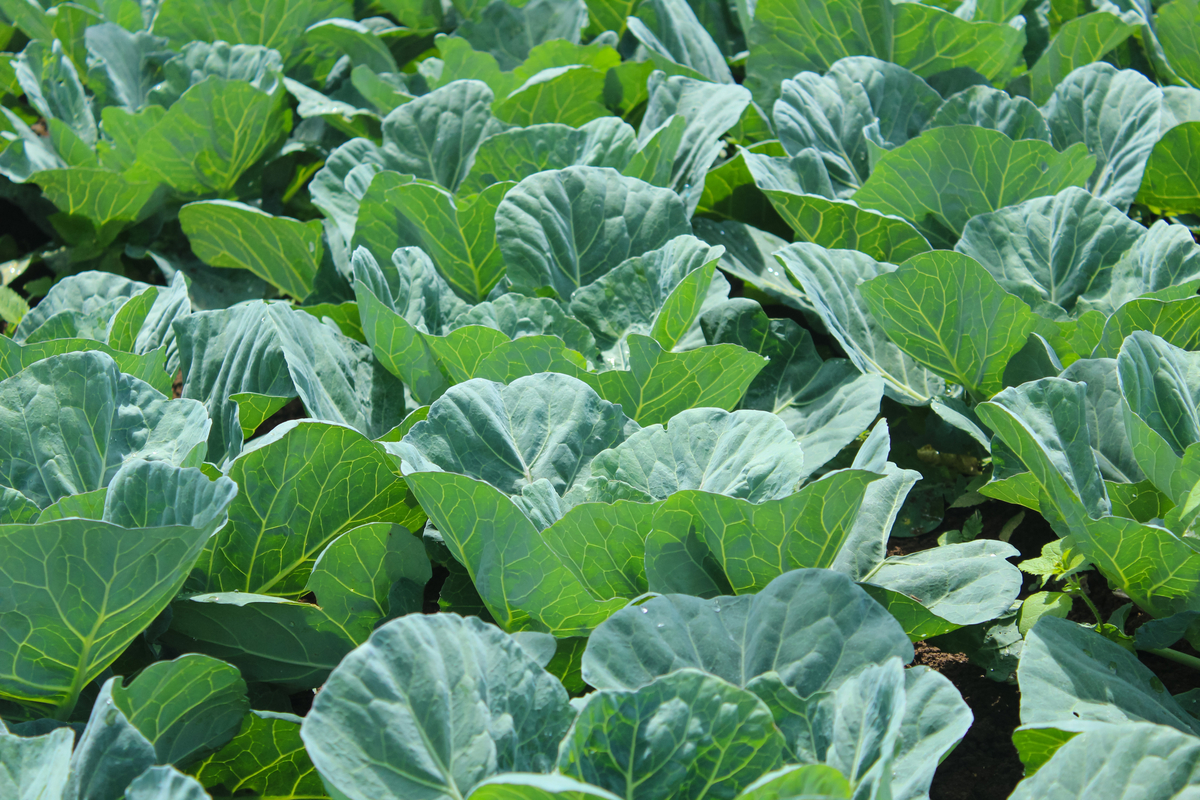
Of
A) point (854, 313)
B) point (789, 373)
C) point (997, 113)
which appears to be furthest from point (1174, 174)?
point (789, 373)

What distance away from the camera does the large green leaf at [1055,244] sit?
5.82 feet

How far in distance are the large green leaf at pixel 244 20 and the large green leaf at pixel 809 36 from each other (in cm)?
141

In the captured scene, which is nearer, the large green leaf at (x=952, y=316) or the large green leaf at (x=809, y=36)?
the large green leaf at (x=952, y=316)

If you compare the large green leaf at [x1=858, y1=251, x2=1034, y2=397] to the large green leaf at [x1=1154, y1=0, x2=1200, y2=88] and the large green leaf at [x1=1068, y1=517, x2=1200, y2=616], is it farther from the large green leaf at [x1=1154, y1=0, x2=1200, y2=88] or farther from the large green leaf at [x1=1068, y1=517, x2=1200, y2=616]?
the large green leaf at [x1=1154, y1=0, x2=1200, y2=88]

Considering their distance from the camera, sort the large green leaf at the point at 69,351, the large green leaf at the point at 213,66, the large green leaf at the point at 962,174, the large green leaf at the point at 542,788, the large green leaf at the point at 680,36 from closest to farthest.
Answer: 1. the large green leaf at the point at 542,788
2. the large green leaf at the point at 69,351
3. the large green leaf at the point at 962,174
4. the large green leaf at the point at 680,36
5. the large green leaf at the point at 213,66

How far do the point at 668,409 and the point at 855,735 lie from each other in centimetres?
68

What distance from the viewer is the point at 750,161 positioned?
6.54 feet

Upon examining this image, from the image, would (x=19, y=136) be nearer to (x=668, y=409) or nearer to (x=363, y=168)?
(x=363, y=168)

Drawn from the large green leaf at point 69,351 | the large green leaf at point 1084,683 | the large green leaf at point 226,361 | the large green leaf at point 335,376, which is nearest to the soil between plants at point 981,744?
the large green leaf at point 1084,683

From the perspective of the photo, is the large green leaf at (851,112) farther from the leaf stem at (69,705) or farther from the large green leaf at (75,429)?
the leaf stem at (69,705)

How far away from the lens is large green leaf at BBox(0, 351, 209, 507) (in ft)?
4.53

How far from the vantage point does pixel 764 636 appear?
115 cm

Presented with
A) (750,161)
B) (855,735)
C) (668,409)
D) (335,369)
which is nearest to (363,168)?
(335,369)

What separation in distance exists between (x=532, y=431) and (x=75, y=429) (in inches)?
25.6
